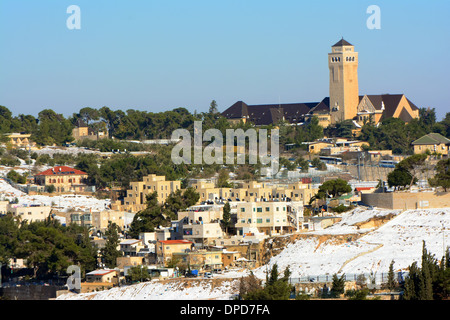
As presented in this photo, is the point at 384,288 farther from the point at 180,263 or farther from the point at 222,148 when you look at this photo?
the point at 222,148

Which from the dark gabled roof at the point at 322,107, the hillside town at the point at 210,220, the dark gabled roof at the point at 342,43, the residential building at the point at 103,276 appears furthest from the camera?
the dark gabled roof at the point at 322,107

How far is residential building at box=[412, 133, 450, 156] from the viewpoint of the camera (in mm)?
87625

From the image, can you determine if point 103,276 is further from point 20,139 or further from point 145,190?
point 20,139

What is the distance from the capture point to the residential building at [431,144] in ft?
287

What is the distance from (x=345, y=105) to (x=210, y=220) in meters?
49.1

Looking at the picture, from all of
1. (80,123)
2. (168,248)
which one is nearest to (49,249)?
(168,248)

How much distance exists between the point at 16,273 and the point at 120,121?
4741 centimetres

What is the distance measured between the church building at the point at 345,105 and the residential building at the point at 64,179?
30435mm

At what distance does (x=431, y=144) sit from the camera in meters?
88.3

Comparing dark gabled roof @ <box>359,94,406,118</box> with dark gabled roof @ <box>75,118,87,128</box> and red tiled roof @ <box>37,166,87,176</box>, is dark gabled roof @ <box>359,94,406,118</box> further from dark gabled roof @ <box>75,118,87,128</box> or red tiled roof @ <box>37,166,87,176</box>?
red tiled roof @ <box>37,166,87,176</box>

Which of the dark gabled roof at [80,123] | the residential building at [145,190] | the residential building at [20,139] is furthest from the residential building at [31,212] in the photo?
the dark gabled roof at [80,123]

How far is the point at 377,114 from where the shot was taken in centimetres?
10088

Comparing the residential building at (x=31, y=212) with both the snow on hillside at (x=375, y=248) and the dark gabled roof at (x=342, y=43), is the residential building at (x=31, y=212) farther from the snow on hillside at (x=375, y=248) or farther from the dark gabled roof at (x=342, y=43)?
the dark gabled roof at (x=342, y=43)
